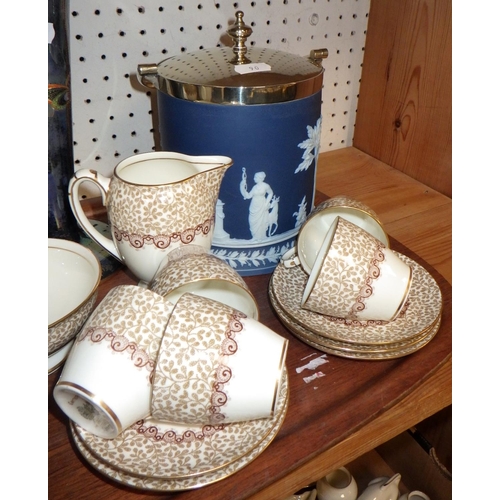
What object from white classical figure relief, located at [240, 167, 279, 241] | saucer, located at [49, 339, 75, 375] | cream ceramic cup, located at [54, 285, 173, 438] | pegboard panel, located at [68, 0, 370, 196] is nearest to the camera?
cream ceramic cup, located at [54, 285, 173, 438]

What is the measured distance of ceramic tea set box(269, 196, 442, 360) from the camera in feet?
1.74

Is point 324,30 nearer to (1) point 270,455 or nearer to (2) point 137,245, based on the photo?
(2) point 137,245

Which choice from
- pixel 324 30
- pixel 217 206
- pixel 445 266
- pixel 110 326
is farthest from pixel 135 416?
pixel 324 30

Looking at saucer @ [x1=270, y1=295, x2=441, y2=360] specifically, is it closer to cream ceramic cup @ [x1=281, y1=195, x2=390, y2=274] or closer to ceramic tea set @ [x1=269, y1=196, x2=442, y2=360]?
ceramic tea set @ [x1=269, y1=196, x2=442, y2=360]

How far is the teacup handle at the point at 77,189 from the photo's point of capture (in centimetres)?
53

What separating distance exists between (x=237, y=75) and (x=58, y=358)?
1.21 feet

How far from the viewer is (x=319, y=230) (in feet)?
2.28

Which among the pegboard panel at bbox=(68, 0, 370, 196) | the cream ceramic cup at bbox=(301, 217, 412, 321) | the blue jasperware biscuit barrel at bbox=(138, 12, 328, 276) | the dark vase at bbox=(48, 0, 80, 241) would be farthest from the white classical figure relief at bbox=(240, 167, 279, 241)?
the pegboard panel at bbox=(68, 0, 370, 196)

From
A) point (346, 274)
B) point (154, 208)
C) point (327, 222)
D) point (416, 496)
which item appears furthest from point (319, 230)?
point (416, 496)

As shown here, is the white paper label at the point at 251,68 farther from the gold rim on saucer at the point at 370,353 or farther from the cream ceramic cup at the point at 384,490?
the cream ceramic cup at the point at 384,490

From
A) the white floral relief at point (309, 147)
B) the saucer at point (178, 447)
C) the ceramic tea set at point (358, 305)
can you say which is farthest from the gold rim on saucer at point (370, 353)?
the white floral relief at point (309, 147)

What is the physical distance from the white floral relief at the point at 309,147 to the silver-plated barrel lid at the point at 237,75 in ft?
0.15

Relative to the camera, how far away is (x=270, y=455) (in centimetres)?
43

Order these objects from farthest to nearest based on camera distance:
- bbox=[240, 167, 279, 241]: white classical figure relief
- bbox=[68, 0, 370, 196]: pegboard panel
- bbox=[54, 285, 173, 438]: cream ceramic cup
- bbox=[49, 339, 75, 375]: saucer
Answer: bbox=[68, 0, 370, 196]: pegboard panel, bbox=[240, 167, 279, 241]: white classical figure relief, bbox=[49, 339, 75, 375]: saucer, bbox=[54, 285, 173, 438]: cream ceramic cup
